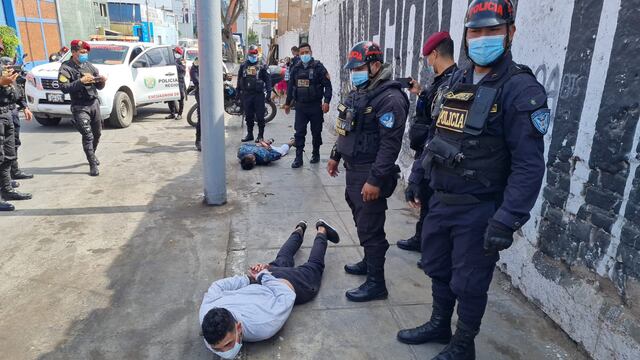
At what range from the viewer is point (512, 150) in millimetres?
2129

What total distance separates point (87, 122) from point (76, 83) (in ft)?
1.93

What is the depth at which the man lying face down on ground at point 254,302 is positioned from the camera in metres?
2.46

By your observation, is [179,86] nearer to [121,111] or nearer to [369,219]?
[121,111]

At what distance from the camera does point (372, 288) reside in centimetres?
329

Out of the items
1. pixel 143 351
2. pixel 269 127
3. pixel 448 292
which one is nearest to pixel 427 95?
pixel 448 292

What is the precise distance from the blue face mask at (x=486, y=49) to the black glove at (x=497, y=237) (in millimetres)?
811

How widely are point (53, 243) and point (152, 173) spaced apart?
2.45 m

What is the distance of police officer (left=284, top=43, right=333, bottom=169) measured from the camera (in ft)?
22.1

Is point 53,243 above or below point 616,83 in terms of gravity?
below

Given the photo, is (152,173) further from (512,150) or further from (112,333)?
(512,150)

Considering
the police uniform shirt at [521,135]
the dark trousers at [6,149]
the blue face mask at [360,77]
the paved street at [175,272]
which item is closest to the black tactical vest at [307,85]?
the paved street at [175,272]

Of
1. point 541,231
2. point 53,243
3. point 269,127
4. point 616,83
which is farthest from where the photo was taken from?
point 269,127

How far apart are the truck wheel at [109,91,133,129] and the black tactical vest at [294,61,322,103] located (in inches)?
194

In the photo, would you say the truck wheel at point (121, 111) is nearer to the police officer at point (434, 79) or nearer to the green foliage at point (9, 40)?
the police officer at point (434, 79)
